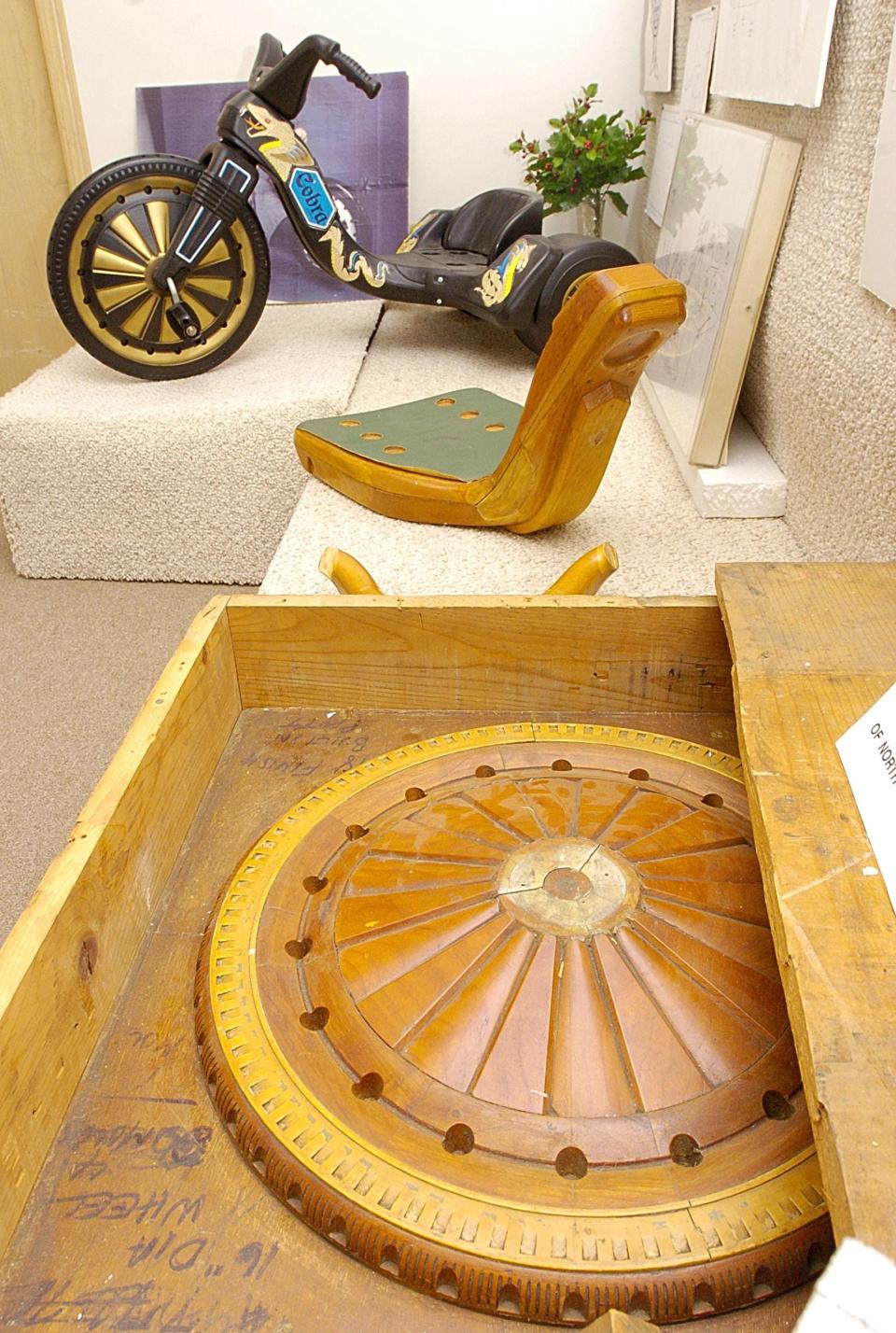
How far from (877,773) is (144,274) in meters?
1.78

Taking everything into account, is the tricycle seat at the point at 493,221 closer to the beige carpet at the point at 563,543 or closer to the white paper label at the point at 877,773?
the beige carpet at the point at 563,543

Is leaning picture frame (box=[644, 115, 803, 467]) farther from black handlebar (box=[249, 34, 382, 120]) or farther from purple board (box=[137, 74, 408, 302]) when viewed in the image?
purple board (box=[137, 74, 408, 302])

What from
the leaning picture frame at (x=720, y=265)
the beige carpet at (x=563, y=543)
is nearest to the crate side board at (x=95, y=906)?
the beige carpet at (x=563, y=543)

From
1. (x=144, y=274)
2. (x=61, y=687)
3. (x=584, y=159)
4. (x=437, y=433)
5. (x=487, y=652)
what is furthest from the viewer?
(x=584, y=159)

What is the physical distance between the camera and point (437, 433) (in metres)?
1.58

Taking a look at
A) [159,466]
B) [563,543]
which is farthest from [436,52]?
[563,543]

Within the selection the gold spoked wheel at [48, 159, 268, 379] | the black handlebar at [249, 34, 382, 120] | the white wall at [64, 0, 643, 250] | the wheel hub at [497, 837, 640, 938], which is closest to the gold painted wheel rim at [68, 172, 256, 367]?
the gold spoked wheel at [48, 159, 268, 379]

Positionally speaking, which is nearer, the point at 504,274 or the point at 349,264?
the point at 504,274

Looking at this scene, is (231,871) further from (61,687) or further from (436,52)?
(436,52)

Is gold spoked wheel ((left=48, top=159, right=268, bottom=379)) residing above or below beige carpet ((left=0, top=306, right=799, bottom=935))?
above

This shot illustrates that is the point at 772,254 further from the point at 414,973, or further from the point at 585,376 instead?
the point at 414,973

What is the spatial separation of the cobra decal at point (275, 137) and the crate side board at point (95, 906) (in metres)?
1.50

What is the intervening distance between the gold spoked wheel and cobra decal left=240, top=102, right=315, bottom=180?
0.13 m

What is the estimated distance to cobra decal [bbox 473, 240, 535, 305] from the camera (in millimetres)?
1947
